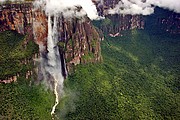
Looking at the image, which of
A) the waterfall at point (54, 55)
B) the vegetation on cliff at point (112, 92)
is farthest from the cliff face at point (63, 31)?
the vegetation on cliff at point (112, 92)

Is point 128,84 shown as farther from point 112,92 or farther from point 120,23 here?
point 120,23

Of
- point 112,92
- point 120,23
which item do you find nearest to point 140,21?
point 120,23

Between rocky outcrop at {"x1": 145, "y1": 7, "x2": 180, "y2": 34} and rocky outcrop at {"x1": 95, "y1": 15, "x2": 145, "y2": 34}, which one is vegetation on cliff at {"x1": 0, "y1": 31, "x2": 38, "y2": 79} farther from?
rocky outcrop at {"x1": 145, "y1": 7, "x2": 180, "y2": 34}

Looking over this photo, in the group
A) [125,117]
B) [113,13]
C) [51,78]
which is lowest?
[125,117]

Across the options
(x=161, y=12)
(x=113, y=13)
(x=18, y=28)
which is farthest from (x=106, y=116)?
(x=161, y=12)

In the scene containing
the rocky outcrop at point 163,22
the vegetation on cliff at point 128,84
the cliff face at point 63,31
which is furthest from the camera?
the rocky outcrop at point 163,22

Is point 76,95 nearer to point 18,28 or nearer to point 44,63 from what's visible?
point 44,63

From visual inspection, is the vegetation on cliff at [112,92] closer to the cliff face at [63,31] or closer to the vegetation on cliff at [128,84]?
the vegetation on cliff at [128,84]

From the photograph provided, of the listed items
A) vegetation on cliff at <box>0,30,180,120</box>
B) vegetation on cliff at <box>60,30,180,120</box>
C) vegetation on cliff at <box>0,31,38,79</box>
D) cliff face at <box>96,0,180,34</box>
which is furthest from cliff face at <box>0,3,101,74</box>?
cliff face at <box>96,0,180,34</box>
